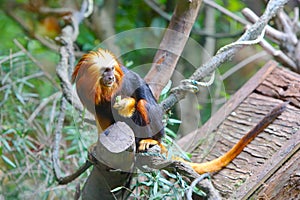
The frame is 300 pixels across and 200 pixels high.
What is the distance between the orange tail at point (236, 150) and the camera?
4.92 ft

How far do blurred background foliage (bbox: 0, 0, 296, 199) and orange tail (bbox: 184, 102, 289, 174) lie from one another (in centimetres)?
17

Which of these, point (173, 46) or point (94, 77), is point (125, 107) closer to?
point (94, 77)

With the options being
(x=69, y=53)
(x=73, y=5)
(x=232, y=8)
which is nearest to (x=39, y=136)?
(x=69, y=53)

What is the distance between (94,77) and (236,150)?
0.52 m

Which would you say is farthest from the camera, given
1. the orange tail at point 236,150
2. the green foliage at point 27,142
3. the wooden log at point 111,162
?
the green foliage at point 27,142

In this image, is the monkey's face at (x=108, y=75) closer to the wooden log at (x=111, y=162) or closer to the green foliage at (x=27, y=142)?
the wooden log at (x=111, y=162)

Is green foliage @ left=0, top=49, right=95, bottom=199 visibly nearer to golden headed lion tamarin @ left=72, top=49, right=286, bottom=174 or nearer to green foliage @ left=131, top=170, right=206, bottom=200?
golden headed lion tamarin @ left=72, top=49, right=286, bottom=174

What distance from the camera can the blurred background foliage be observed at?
186cm

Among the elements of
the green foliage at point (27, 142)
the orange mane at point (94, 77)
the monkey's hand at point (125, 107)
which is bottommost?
the green foliage at point (27, 142)

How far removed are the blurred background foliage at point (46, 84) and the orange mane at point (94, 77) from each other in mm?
181

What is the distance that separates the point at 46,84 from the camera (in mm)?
2432

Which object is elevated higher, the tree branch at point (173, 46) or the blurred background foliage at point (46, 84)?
the tree branch at point (173, 46)

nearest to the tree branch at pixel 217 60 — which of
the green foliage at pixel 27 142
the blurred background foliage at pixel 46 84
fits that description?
the blurred background foliage at pixel 46 84

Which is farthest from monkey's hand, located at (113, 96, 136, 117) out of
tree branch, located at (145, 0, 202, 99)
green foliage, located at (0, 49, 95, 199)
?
green foliage, located at (0, 49, 95, 199)
